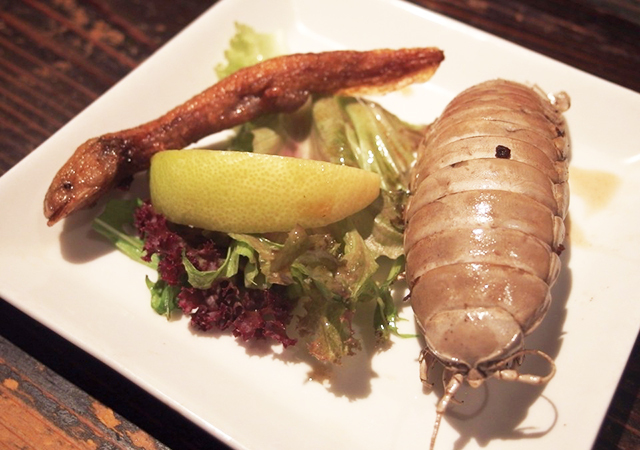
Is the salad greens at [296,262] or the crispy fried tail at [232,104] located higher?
the crispy fried tail at [232,104]

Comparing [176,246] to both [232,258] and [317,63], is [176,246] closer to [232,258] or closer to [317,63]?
[232,258]

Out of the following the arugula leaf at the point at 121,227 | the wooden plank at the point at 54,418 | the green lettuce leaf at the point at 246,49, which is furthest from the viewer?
the green lettuce leaf at the point at 246,49

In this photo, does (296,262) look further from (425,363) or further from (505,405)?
(505,405)

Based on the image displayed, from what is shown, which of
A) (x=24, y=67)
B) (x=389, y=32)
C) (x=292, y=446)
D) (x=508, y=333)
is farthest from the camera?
(x=24, y=67)

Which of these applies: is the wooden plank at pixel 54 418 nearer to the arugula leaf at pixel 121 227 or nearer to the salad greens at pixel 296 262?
the salad greens at pixel 296 262

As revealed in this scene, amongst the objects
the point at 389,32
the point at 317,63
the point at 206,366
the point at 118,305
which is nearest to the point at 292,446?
the point at 206,366

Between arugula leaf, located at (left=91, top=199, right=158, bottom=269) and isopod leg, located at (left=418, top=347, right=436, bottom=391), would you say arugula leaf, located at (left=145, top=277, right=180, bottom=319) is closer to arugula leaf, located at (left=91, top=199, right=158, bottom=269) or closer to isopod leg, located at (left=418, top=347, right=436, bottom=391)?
arugula leaf, located at (left=91, top=199, right=158, bottom=269)

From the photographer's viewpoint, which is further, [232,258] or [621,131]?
[621,131]

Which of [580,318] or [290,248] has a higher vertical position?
[290,248]

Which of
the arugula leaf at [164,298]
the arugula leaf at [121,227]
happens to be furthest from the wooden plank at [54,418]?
the arugula leaf at [121,227]
